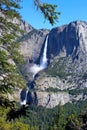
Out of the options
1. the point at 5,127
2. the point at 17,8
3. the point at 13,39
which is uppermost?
the point at 17,8

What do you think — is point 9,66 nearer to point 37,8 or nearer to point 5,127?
point 37,8

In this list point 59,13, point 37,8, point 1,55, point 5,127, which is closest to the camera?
point 37,8

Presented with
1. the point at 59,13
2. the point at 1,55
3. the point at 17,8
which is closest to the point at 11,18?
the point at 17,8

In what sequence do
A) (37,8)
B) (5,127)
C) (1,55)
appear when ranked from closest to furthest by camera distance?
(37,8) → (1,55) → (5,127)

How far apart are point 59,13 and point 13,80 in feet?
16.2

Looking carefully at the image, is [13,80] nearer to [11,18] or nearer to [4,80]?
[4,80]

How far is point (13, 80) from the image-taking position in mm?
20922

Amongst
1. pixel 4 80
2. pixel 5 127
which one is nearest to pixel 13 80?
pixel 4 80

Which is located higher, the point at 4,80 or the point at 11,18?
the point at 11,18

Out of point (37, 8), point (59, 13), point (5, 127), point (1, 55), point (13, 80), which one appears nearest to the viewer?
point (37, 8)

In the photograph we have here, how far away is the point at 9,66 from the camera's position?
811 inches

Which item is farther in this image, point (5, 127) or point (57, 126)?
point (57, 126)

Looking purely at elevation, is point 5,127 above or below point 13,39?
below

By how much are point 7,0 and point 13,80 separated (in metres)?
3.93
